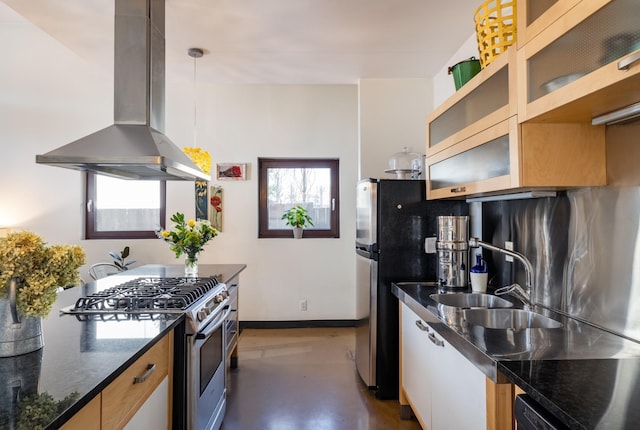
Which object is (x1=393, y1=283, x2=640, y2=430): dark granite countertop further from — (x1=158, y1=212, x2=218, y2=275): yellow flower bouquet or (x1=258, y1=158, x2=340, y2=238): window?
(x1=258, y1=158, x2=340, y2=238): window

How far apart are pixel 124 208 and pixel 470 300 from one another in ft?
12.4

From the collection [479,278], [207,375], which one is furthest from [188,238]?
[479,278]

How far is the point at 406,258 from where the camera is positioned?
2.48 metres

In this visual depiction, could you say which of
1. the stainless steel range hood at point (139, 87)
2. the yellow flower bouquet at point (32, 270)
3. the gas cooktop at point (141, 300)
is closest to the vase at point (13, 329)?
the yellow flower bouquet at point (32, 270)

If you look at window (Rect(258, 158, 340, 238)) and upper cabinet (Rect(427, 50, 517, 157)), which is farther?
window (Rect(258, 158, 340, 238))

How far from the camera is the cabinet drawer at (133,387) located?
985mm

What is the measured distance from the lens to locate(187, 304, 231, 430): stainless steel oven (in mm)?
1540

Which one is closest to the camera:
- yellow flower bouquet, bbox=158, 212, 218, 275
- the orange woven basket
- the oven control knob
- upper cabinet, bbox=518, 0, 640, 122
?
upper cabinet, bbox=518, 0, 640, 122

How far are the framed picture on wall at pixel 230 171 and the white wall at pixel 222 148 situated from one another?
0.25 ft

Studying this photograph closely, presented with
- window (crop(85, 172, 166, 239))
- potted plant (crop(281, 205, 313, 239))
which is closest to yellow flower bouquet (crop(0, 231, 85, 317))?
potted plant (crop(281, 205, 313, 239))

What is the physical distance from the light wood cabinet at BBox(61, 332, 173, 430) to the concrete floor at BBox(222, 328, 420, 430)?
0.97m

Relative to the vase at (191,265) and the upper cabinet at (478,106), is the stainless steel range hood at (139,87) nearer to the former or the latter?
the vase at (191,265)

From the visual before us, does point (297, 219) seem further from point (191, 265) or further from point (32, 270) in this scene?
point (32, 270)

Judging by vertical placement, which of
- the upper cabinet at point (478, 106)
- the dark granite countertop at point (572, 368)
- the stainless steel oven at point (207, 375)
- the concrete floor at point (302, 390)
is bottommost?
the concrete floor at point (302, 390)
